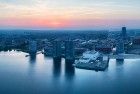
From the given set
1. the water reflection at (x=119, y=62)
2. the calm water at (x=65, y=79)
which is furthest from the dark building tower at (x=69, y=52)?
the water reflection at (x=119, y=62)

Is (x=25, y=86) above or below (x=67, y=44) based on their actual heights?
below

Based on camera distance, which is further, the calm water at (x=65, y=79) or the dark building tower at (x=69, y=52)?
the dark building tower at (x=69, y=52)

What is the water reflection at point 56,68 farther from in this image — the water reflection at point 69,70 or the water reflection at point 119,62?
the water reflection at point 119,62

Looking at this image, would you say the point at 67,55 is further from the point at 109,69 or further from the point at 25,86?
the point at 25,86

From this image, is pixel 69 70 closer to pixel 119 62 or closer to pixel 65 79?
pixel 65 79

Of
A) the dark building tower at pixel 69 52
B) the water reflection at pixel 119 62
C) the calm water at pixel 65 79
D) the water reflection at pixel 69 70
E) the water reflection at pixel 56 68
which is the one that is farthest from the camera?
the dark building tower at pixel 69 52

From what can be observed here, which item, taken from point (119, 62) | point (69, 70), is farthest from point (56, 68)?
point (119, 62)

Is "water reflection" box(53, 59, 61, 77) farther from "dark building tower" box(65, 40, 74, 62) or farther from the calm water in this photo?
"dark building tower" box(65, 40, 74, 62)

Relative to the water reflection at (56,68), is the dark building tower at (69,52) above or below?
above

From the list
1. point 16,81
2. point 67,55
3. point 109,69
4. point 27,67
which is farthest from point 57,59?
point 16,81
